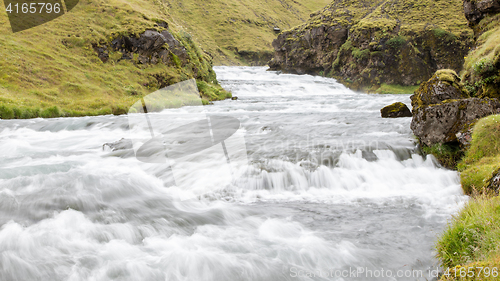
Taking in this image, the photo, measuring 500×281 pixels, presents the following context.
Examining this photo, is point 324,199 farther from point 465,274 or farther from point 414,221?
point 465,274

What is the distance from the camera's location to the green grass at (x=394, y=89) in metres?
37.1

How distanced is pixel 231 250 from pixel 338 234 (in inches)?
80.5

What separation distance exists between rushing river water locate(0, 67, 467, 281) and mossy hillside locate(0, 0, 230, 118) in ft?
28.8

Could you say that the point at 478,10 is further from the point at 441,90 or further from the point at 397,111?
the point at 441,90

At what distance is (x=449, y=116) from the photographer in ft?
29.7

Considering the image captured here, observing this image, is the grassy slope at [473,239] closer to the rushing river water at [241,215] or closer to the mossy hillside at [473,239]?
the mossy hillside at [473,239]

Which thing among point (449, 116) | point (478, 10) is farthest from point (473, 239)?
point (478, 10)

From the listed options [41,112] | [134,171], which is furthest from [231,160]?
[41,112]

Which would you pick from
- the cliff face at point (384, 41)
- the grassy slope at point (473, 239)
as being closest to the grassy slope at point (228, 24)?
the cliff face at point (384, 41)

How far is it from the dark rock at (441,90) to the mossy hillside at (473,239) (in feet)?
21.2

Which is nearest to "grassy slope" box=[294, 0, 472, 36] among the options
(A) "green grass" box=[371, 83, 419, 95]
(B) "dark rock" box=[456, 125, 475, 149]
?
(A) "green grass" box=[371, 83, 419, 95]

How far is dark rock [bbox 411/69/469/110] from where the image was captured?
32.1 feet

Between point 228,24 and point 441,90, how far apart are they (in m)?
117

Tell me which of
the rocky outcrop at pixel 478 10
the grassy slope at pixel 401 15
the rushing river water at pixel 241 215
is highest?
the grassy slope at pixel 401 15
